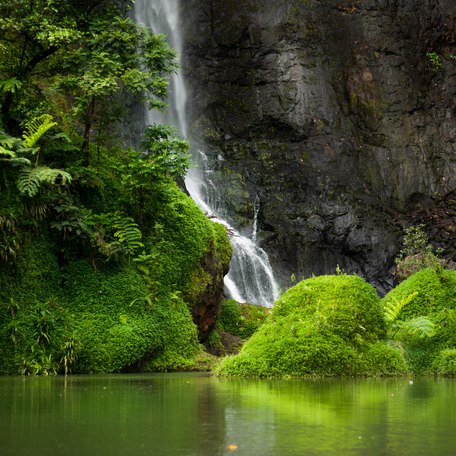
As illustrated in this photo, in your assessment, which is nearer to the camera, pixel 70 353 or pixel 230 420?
pixel 230 420

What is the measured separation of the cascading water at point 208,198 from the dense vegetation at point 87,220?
476 cm

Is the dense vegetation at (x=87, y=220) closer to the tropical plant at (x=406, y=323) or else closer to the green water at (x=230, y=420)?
the tropical plant at (x=406, y=323)

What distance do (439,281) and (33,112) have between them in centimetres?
877

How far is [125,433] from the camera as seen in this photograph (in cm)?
486

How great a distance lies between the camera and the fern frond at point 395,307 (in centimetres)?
1182

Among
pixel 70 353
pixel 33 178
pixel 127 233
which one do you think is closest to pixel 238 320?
pixel 127 233

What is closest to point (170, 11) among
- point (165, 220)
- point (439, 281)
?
point (165, 220)

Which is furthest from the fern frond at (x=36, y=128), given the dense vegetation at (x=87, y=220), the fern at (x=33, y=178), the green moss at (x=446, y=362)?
the green moss at (x=446, y=362)

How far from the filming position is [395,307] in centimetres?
1194

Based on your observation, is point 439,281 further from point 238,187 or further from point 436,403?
point 238,187

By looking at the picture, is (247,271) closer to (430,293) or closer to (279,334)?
(430,293)

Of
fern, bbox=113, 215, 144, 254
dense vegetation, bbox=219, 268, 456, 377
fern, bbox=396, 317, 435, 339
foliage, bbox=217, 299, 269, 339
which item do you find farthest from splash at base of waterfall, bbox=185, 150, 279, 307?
fern, bbox=396, 317, 435, 339

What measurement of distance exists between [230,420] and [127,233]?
9.87 metres

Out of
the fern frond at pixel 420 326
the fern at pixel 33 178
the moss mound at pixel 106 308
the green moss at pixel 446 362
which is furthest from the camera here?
the fern at pixel 33 178
